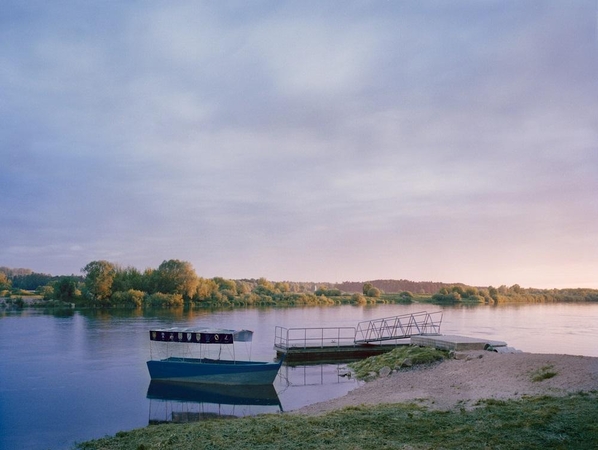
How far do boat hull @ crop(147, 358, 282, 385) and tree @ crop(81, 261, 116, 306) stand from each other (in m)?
69.1

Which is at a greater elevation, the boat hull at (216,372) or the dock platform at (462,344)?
the dock platform at (462,344)

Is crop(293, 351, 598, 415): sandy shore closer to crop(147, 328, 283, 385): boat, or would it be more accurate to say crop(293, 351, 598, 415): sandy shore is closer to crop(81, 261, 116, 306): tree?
crop(147, 328, 283, 385): boat

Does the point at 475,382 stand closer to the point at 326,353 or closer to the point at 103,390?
the point at 326,353

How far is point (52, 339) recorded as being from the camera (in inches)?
1609

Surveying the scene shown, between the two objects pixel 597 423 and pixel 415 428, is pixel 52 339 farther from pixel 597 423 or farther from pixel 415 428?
pixel 597 423

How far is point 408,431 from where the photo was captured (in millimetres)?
10969

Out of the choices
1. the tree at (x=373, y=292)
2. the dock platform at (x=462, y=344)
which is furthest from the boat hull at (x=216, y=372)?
the tree at (x=373, y=292)

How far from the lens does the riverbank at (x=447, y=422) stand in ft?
33.2

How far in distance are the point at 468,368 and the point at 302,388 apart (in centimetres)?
767

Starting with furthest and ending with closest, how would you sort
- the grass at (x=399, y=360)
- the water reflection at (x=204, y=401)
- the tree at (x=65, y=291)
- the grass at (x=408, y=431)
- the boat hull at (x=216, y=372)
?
the tree at (x=65, y=291), the grass at (x=399, y=360), the boat hull at (x=216, y=372), the water reflection at (x=204, y=401), the grass at (x=408, y=431)

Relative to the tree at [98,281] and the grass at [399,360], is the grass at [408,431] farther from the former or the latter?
the tree at [98,281]

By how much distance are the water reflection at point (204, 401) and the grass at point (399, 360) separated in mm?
5668

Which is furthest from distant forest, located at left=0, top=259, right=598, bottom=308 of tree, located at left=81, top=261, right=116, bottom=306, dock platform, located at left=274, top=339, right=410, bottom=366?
dock platform, located at left=274, top=339, right=410, bottom=366

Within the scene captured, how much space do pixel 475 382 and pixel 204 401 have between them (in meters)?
11.0
